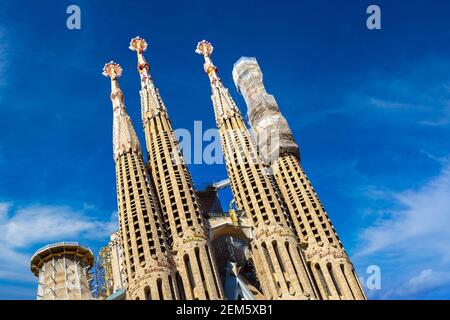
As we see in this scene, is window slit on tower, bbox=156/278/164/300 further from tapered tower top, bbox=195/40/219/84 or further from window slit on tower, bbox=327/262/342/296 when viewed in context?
tapered tower top, bbox=195/40/219/84

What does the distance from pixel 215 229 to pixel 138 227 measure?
6.16 meters

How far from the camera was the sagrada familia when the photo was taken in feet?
110

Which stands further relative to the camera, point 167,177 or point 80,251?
point 80,251

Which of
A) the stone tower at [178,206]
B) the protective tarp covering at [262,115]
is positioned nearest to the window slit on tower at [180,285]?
the stone tower at [178,206]

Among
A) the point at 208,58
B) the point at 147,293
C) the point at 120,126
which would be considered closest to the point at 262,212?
the point at 147,293

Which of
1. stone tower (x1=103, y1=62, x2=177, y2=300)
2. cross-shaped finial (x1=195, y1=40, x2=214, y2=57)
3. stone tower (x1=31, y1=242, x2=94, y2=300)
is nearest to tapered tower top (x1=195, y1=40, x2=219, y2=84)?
cross-shaped finial (x1=195, y1=40, x2=214, y2=57)

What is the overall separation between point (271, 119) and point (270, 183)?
7.65 m

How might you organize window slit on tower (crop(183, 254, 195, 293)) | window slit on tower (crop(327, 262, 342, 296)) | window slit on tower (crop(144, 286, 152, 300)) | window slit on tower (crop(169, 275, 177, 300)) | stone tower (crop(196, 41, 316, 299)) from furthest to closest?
window slit on tower (crop(327, 262, 342, 296)) < stone tower (crop(196, 41, 316, 299)) < window slit on tower (crop(183, 254, 195, 293)) < window slit on tower (crop(169, 275, 177, 300)) < window slit on tower (crop(144, 286, 152, 300))

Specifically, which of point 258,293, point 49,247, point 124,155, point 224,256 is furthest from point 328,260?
point 49,247

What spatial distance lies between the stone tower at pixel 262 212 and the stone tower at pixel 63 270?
12.7m

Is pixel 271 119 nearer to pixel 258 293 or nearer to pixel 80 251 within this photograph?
pixel 258 293

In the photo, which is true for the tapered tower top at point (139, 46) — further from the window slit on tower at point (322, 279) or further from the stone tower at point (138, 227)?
the window slit on tower at point (322, 279)

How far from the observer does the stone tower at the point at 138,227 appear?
3167 centimetres
